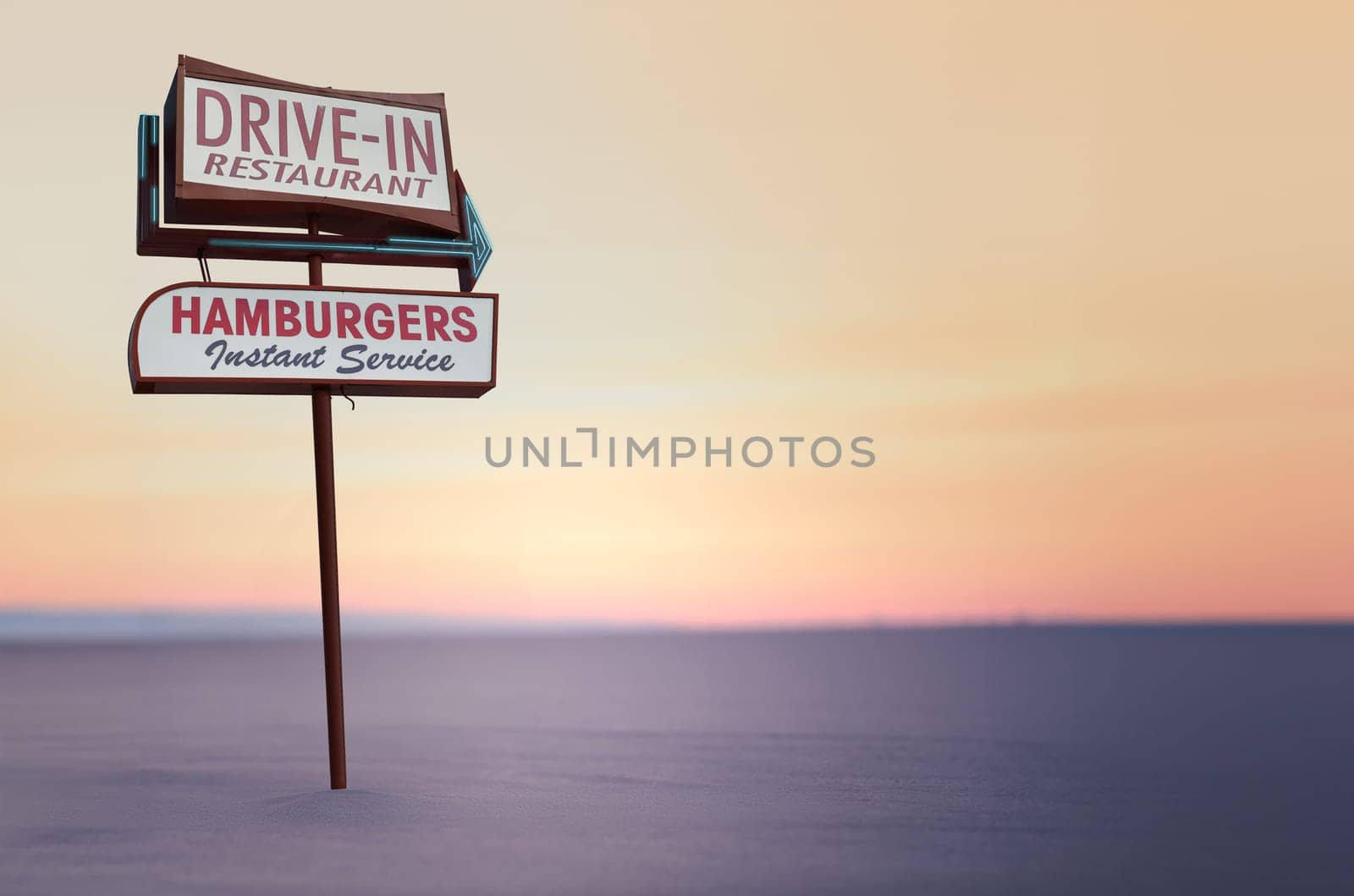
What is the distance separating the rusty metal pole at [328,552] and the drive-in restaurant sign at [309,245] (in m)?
0.01

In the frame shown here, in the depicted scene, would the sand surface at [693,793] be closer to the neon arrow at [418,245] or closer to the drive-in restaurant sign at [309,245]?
the drive-in restaurant sign at [309,245]

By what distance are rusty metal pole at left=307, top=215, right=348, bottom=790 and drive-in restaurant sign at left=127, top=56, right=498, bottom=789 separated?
0.05 feet

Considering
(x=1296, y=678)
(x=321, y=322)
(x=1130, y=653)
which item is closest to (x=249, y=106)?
A: (x=321, y=322)

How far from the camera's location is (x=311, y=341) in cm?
1067

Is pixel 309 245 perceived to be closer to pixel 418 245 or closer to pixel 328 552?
pixel 418 245

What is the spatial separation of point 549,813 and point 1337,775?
8075 millimetres

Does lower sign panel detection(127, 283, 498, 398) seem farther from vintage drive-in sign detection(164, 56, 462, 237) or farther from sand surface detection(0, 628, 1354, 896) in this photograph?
sand surface detection(0, 628, 1354, 896)

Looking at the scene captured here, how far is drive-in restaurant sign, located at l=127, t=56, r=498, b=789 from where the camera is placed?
409 inches

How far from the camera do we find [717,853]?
357 inches

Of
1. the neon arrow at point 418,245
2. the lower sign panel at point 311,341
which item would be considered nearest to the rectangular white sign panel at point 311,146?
the neon arrow at point 418,245

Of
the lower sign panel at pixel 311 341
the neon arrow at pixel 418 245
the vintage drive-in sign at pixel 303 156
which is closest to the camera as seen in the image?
the lower sign panel at pixel 311 341

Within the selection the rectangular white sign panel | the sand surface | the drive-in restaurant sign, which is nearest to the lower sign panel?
the drive-in restaurant sign

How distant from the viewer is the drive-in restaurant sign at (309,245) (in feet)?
34.1

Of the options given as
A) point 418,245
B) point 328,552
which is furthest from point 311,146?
point 328,552
